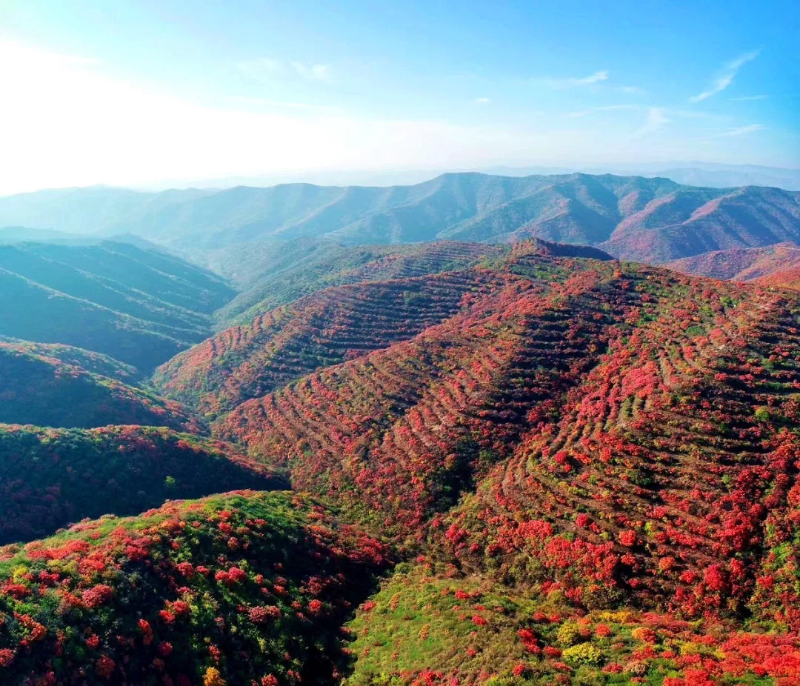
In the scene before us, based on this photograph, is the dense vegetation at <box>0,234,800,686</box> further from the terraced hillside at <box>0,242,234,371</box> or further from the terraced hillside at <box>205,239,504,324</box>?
the terraced hillside at <box>205,239,504,324</box>

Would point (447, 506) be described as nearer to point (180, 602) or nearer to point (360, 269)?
point (180, 602)

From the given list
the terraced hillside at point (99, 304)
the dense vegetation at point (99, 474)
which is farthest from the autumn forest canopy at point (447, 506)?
the terraced hillside at point (99, 304)

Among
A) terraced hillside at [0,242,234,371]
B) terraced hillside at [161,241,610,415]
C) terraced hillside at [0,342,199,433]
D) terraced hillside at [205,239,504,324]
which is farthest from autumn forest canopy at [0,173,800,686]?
terraced hillside at [205,239,504,324]

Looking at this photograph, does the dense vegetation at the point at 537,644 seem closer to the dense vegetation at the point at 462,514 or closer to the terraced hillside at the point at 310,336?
the dense vegetation at the point at 462,514

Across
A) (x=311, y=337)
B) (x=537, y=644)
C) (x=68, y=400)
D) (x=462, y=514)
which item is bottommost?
(x=68, y=400)

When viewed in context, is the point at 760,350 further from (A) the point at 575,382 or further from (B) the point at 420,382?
(B) the point at 420,382

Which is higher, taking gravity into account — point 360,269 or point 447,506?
point 360,269

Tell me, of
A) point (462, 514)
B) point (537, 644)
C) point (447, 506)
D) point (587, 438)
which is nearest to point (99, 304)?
point (447, 506)

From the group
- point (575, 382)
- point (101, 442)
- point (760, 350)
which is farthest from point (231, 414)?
point (760, 350)
